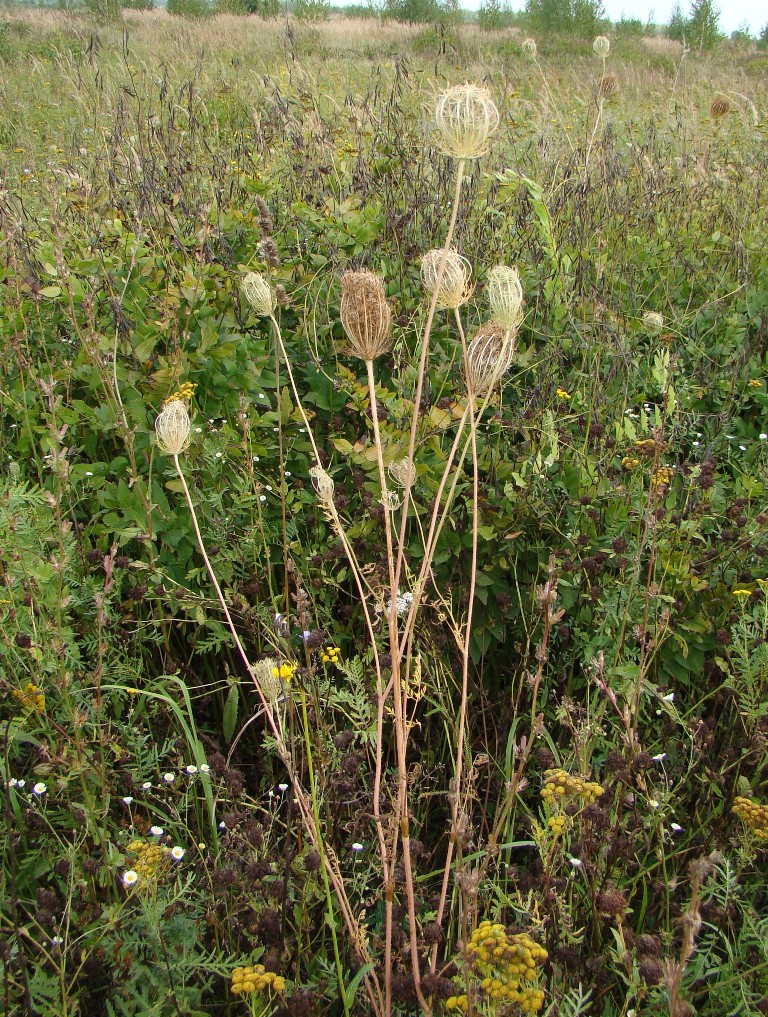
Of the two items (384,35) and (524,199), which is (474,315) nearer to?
(524,199)

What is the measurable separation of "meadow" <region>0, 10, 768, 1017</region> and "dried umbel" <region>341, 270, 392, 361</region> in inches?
0.5

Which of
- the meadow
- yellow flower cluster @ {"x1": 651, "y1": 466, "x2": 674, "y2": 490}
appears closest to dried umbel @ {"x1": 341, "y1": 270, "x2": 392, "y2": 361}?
the meadow

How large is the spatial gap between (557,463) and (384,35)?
19.4 metres

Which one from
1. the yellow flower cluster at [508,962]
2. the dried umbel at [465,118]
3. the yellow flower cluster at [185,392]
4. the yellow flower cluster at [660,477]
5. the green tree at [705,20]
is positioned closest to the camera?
the yellow flower cluster at [508,962]

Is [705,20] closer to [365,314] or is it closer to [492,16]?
[492,16]

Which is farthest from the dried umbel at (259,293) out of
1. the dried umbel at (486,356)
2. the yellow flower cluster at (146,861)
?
the yellow flower cluster at (146,861)

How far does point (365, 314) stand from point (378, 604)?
0.60 m

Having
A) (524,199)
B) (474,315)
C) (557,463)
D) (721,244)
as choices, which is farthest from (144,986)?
(721,244)

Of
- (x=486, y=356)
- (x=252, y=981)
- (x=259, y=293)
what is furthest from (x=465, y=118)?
(x=252, y=981)

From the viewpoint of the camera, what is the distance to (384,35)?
18219 millimetres

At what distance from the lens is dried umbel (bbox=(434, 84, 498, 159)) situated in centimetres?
117

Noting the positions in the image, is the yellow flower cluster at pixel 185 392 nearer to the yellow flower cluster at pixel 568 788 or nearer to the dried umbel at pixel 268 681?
the dried umbel at pixel 268 681

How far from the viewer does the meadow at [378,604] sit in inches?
51.8

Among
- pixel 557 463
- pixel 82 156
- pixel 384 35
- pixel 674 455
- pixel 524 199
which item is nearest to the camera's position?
pixel 557 463
